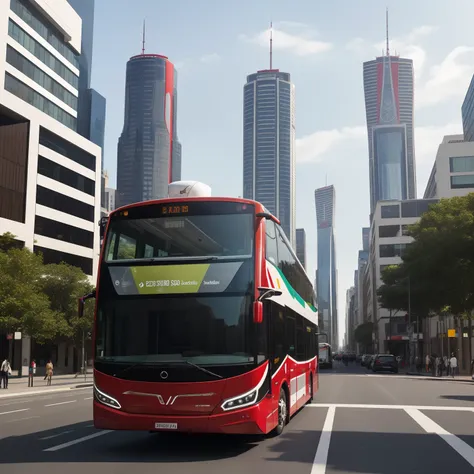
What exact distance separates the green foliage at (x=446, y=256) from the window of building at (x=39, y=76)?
126ft

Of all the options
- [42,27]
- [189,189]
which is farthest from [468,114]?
[189,189]

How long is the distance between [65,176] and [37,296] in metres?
25.1

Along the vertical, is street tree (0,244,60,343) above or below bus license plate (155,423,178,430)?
above

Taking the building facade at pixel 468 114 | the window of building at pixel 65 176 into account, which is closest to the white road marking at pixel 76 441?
the window of building at pixel 65 176

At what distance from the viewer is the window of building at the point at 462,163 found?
95125mm

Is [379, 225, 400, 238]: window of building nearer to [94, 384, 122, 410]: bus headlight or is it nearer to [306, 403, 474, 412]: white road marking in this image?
[306, 403, 474, 412]: white road marking

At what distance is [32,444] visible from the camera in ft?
38.9

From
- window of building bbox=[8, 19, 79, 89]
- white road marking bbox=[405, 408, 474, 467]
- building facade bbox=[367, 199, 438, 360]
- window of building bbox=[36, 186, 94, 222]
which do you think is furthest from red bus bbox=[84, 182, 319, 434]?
building facade bbox=[367, 199, 438, 360]

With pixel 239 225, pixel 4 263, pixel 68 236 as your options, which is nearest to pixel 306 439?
pixel 239 225

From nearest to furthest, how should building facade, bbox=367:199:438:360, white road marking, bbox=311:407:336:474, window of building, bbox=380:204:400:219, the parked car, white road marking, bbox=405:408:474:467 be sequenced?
1. white road marking, bbox=311:407:336:474
2. white road marking, bbox=405:408:474:467
3. the parked car
4. building facade, bbox=367:199:438:360
5. window of building, bbox=380:204:400:219

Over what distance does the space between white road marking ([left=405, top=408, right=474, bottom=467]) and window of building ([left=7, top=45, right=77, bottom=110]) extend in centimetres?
5368

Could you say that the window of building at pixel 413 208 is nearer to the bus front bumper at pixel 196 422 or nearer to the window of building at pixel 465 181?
the window of building at pixel 465 181

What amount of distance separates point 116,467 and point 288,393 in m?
5.10

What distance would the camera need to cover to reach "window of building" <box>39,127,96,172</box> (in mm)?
62656
